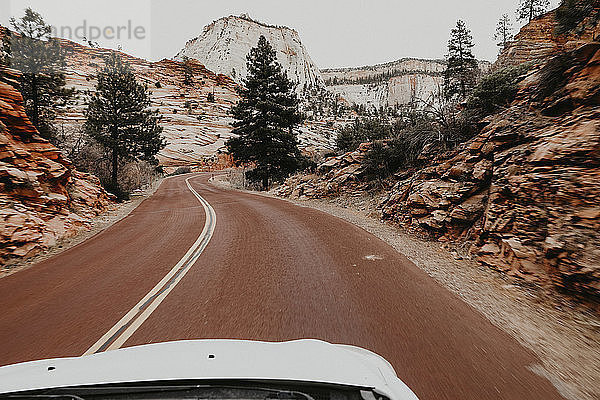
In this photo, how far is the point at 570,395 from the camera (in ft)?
7.63

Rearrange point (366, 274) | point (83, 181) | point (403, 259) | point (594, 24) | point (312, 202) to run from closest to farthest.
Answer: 1. point (366, 274)
2. point (403, 259)
3. point (594, 24)
4. point (83, 181)
5. point (312, 202)

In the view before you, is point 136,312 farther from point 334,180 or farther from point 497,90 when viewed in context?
point 334,180

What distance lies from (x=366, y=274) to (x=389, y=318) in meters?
1.40

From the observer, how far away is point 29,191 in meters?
7.94

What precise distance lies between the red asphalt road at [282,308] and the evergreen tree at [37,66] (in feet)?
35.0

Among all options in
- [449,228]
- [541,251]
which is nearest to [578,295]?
[541,251]

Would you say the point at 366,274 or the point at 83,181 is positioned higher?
the point at 83,181

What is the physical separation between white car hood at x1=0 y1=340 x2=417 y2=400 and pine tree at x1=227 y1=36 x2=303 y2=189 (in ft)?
59.8

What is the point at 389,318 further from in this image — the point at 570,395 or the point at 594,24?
the point at 594,24

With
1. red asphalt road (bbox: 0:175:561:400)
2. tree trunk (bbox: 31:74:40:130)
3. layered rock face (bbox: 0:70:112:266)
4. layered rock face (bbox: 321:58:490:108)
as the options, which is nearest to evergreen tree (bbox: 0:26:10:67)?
tree trunk (bbox: 31:74:40:130)

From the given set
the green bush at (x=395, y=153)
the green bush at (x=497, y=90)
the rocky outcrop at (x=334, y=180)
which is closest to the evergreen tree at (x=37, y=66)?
the rocky outcrop at (x=334, y=180)

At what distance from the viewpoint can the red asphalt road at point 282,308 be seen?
2668 millimetres

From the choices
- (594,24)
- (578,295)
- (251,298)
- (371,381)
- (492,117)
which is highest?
(594,24)

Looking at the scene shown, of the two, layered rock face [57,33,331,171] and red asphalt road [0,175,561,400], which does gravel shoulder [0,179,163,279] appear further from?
layered rock face [57,33,331,171]
